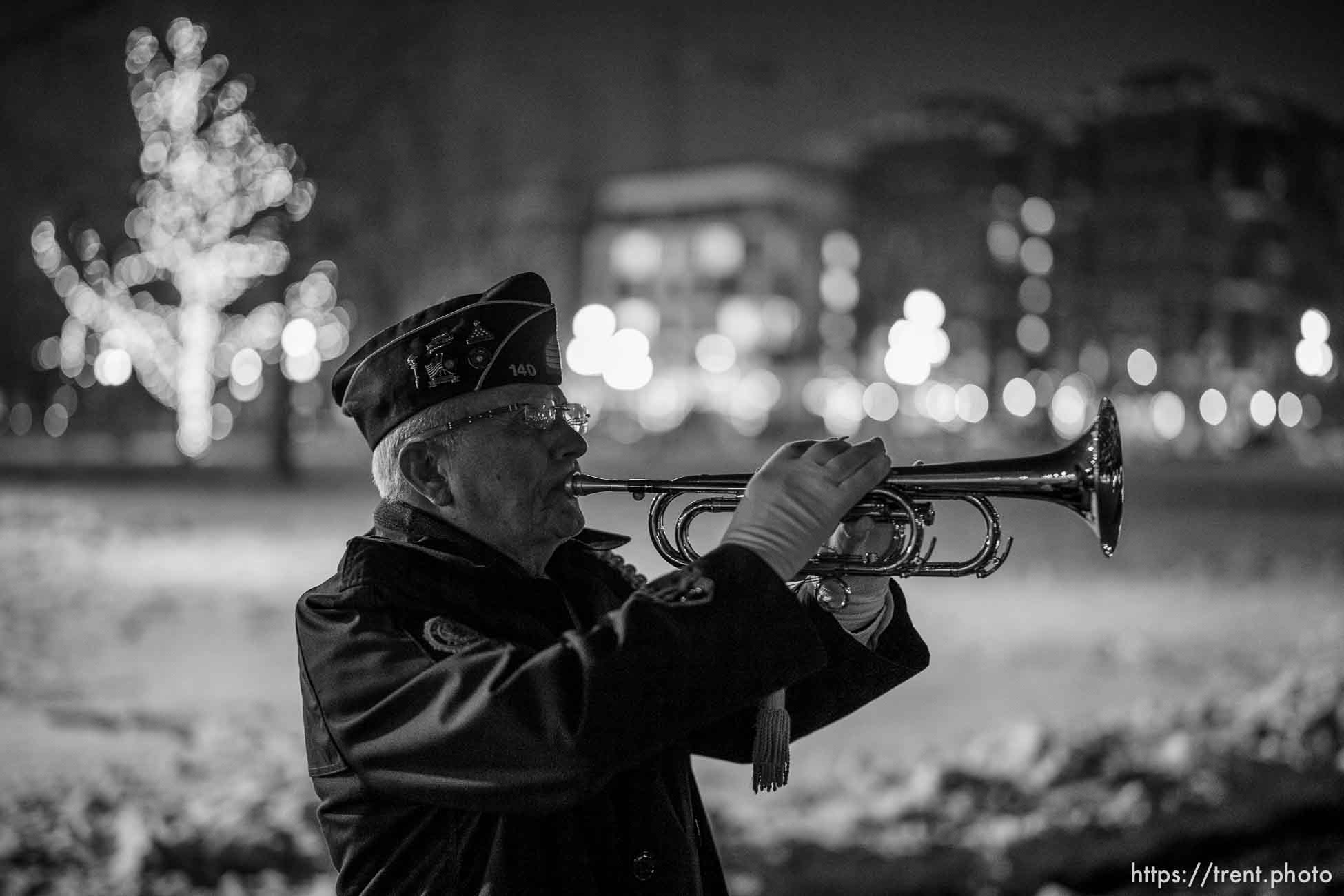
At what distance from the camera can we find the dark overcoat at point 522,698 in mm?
1478

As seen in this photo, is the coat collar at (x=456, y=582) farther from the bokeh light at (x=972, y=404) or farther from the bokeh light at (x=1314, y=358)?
the bokeh light at (x=972, y=404)

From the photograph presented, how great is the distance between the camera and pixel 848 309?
60.6 ft

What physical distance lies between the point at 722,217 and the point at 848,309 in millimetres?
25847

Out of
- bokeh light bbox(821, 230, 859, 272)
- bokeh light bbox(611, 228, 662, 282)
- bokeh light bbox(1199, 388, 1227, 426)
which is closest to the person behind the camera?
bokeh light bbox(1199, 388, 1227, 426)

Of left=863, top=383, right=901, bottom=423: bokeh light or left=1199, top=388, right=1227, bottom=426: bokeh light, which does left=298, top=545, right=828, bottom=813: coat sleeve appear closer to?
left=1199, top=388, right=1227, bottom=426: bokeh light

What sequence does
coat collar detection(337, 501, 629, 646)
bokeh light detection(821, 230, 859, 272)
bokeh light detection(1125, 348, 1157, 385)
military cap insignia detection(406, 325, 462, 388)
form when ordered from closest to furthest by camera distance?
coat collar detection(337, 501, 629, 646), military cap insignia detection(406, 325, 462, 388), bokeh light detection(1125, 348, 1157, 385), bokeh light detection(821, 230, 859, 272)

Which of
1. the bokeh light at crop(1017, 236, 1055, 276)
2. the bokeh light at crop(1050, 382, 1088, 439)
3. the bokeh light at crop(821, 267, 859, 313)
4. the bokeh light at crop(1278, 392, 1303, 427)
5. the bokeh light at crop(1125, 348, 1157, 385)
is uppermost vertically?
the bokeh light at crop(821, 267, 859, 313)

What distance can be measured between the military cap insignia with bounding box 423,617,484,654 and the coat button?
0.40 meters

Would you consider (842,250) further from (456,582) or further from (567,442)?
→ (456,582)

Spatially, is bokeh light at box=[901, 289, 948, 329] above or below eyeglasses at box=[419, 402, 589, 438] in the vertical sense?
above

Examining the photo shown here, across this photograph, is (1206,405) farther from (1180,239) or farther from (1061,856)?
(1061,856)

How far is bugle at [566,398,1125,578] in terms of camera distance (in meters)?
2.04

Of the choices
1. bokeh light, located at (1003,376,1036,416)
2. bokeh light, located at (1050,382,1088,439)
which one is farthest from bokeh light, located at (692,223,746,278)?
bokeh light, located at (1003,376,1036,416)

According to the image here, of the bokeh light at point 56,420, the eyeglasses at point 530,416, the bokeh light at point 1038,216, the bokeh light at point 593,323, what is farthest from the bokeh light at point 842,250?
the eyeglasses at point 530,416
